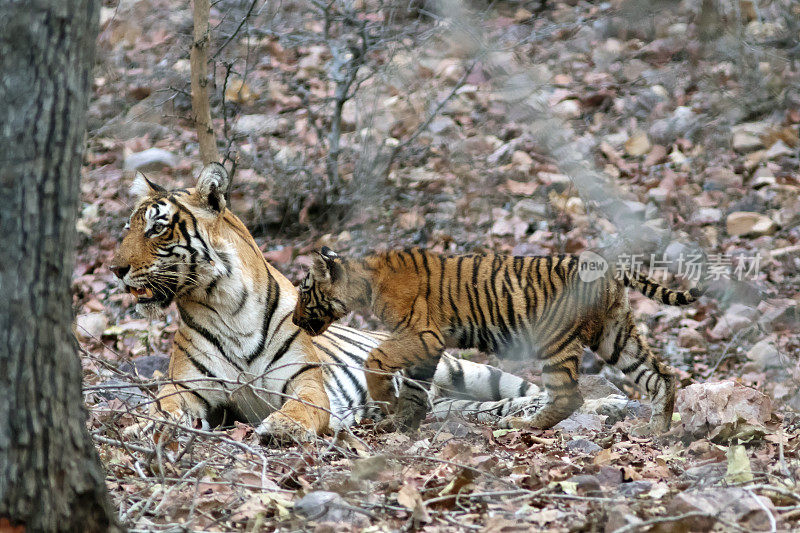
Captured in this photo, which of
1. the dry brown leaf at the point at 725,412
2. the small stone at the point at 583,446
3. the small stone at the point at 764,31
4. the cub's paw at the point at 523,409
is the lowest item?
the cub's paw at the point at 523,409

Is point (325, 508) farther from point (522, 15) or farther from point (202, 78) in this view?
point (522, 15)

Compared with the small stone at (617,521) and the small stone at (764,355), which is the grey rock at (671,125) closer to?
the small stone at (764,355)

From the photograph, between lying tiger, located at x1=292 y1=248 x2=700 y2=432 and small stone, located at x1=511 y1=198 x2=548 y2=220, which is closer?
lying tiger, located at x1=292 y1=248 x2=700 y2=432

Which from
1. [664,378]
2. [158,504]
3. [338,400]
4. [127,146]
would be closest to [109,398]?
[338,400]

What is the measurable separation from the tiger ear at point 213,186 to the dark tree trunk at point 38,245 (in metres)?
2.44

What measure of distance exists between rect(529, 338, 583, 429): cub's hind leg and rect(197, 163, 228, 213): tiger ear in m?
1.92

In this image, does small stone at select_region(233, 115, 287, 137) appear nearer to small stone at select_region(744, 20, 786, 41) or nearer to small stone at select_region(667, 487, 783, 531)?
small stone at select_region(744, 20, 786, 41)

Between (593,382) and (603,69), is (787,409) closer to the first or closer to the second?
(593,382)

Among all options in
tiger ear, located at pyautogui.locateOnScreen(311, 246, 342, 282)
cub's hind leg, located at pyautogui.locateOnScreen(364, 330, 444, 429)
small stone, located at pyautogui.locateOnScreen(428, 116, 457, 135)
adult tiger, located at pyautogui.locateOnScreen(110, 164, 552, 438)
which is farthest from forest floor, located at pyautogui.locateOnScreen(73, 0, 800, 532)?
tiger ear, located at pyautogui.locateOnScreen(311, 246, 342, 282)

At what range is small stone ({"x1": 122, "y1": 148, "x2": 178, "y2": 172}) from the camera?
8.55m

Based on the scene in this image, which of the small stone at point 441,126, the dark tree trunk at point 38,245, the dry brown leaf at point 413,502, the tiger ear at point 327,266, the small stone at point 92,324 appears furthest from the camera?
the small stone at point 441,126

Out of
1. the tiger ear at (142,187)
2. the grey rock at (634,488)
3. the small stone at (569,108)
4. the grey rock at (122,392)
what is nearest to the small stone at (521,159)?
the small stone at (569,108)

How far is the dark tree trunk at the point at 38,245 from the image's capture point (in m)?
2.03

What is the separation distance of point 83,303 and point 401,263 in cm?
386
